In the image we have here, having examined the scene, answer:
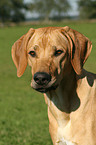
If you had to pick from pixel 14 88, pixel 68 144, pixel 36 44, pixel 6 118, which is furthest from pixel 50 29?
pixel 14 88

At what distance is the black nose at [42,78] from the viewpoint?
137 inches

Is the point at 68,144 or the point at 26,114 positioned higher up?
the point at 68,144

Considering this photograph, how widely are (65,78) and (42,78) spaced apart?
602 mm

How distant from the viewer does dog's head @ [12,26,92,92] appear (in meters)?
3.59

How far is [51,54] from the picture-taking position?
3.75 metres

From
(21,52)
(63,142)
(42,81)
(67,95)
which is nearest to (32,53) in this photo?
(21,52)

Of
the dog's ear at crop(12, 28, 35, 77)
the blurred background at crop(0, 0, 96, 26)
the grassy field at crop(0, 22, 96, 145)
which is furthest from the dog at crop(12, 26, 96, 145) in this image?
the blurred background at crop(0, 0, 96, 26)

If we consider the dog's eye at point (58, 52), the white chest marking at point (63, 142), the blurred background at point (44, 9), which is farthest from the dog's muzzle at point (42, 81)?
the blurred background at point (44, 9)

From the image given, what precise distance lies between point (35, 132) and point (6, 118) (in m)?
1.71

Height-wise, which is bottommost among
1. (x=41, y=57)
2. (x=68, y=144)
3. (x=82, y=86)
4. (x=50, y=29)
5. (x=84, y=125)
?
(x=68, y=144)

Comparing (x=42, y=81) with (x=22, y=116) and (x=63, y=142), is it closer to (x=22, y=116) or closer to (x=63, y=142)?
(x=63, y=142)

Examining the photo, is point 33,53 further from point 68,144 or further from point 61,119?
point 68,144

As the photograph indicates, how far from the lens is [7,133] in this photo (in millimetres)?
7191

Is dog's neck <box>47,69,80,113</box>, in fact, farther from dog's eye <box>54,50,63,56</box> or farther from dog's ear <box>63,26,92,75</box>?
dog's eye <box>54,50,63,56</box>
